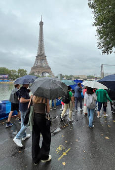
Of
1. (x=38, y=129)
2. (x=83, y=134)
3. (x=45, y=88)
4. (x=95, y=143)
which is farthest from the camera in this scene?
(x=83, y=134)

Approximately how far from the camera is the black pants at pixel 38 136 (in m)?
2.46

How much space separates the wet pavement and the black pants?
20cm

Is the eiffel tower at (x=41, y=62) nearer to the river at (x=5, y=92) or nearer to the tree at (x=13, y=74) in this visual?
the tree at (x=13, y=74)

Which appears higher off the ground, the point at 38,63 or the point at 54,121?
the point at 38,63

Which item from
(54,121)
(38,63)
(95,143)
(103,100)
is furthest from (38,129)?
(38,63)

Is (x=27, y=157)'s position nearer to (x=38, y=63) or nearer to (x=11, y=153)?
(x=11, y=153)

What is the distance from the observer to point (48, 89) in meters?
2.15

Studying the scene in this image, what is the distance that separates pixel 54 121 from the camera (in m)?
5.38

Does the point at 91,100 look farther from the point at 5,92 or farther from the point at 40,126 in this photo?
the point at 5,92

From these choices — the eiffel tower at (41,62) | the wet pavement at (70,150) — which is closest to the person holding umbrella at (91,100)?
the wet pavement at (70,150)

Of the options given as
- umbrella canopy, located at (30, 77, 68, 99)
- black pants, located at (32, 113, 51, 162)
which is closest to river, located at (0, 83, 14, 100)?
black pants, located at (32, 113, 51, 162)

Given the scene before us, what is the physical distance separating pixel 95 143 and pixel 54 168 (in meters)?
1.60

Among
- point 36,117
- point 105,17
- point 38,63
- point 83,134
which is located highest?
point 38,63

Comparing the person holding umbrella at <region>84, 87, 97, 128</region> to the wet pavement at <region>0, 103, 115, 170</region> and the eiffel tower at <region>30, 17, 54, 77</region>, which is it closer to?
the wet pavement at <region>0, 103, 115, 170</region>
